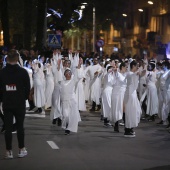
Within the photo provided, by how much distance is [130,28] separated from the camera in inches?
3022

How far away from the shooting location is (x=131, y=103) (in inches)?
653

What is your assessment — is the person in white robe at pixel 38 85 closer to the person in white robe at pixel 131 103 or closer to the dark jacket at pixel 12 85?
the person in white robe at pixel 131 103

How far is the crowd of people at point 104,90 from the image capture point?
16625mm

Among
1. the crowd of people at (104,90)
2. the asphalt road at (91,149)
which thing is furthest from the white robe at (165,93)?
the asphalt road at (91,149)

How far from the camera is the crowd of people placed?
1662 centimetres

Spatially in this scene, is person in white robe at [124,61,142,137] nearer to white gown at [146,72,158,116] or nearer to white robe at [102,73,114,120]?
white robe at [102,73,114,120]

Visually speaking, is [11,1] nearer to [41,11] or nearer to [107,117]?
[41,11]

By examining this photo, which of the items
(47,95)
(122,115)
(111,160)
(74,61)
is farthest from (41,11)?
(111,160)

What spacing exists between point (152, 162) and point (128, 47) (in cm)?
6544

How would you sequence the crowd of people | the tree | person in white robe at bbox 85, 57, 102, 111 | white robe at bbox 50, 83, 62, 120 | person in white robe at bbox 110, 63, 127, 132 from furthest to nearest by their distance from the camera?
the tree, person in white robe at bbox 85, 57, 102, 111, white robe at bbox 50, 83, 62, 120, person in white robe at bbox 110, 63, 127, 132, the crowd of people

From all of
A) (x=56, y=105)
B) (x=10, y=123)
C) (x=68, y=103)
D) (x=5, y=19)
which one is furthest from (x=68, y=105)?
(x=5, y=19)

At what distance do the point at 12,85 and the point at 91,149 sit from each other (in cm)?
267

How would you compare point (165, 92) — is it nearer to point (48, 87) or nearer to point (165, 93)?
point (165, 93)

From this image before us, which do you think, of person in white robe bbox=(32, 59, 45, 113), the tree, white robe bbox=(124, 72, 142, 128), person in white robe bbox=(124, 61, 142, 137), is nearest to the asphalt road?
person in white robe bbox=(124, 61, 142, 137)
